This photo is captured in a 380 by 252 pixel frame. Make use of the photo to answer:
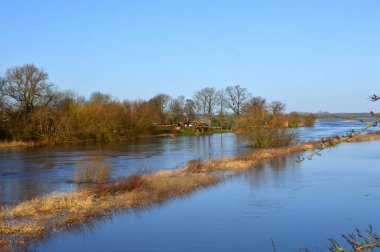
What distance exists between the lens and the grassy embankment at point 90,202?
1121cm

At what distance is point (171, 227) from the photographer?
12.1 meters

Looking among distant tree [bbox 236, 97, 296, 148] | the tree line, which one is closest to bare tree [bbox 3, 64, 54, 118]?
the tree line

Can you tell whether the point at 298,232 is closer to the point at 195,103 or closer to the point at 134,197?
the point at 134,197

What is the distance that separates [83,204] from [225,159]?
13.0 metres

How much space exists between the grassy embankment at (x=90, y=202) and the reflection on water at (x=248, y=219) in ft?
1.95

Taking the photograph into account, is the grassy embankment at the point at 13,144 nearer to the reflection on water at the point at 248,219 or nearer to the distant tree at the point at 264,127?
the distant tree at the point at 264,127

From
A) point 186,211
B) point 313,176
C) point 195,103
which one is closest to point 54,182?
point 186,211

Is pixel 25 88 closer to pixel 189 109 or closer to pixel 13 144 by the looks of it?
pixel 13 144

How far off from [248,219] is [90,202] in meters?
5.04

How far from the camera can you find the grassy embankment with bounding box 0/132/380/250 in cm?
1121

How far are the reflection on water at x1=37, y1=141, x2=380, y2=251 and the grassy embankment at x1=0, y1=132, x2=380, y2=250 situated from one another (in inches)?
23.4

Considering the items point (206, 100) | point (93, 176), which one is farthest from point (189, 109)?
point (93, 176)

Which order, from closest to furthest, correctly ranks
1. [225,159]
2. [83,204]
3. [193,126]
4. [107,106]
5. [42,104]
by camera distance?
[83,204] < [225,159] < [42,104] < [107,106] < [193,126]

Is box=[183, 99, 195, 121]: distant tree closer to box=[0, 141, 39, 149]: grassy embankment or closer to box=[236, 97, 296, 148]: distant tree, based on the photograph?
box=[0, 141, 39, 149]: grassy embankment
